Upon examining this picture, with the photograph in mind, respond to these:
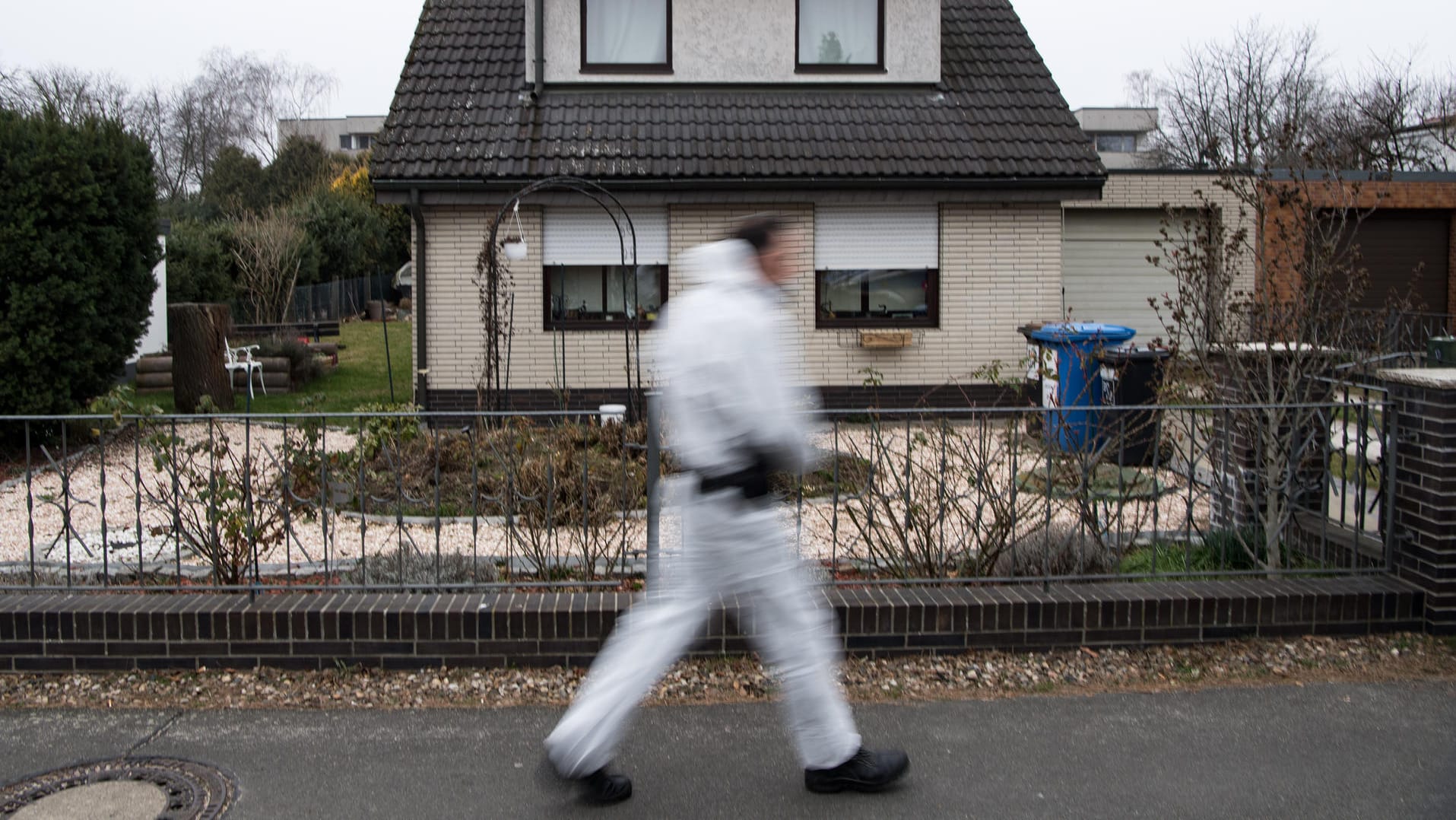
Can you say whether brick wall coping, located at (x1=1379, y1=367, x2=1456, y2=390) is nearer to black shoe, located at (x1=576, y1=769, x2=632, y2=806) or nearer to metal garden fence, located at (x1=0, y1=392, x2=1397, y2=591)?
metal garden fence, located at (x1=0, y1=392, x2=1397, y2=591)

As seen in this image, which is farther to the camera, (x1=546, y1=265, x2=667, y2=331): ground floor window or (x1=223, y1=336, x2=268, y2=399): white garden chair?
(x1=223, y1=336, x2=268, y2=399): white garden chair

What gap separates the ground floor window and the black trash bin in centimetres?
566

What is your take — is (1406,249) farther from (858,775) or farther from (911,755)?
(858,775)

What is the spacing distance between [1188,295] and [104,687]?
5564mm

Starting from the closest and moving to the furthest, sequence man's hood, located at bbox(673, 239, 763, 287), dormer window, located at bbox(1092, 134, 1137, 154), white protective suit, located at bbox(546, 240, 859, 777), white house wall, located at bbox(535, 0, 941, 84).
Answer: white protective suit, located at bbox(546, 240, 859, 777) < man's hood, located at bbox(673, 239, 763, 287) < white house wall, located at bbox(535, 0, 941, 84) < dormer window, located at bbox(1092, 134, 1137, 154)

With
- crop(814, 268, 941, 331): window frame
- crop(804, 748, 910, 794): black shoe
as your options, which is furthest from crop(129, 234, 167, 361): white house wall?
crop(804, 748, 910, 794): black shoe

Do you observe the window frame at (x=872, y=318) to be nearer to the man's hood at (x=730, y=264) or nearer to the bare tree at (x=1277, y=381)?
the bare tree at (x=1277, y=381)

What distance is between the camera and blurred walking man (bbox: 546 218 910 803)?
13.8ft

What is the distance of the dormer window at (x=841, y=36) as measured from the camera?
16469 mm

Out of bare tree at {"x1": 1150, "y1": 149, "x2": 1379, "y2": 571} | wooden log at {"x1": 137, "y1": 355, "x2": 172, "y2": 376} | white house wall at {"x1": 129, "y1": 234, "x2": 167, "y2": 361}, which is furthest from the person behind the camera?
white house wall at {"x1": 129, "y1": 234, "x2": 167, "y2": 361}

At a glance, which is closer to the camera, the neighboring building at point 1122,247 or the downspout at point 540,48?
the downspout at point 540,48

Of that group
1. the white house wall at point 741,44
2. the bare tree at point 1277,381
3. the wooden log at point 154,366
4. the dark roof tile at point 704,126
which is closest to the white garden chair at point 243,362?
the wooden log at point 154,366

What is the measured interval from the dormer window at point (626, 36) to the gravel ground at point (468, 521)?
713 cm

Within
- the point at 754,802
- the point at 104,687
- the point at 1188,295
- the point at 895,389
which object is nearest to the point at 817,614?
the point at 754,802
